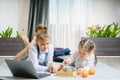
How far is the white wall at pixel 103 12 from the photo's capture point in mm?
6141

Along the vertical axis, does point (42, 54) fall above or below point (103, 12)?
below

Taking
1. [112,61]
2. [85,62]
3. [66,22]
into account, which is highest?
[66,22]

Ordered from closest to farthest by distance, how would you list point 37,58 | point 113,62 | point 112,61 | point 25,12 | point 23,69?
1. point 23,69
2. point 37,58
3. point 113,62
4. point 112,61
5. point 25,12

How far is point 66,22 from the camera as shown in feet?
19.6

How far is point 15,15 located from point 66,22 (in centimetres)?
130

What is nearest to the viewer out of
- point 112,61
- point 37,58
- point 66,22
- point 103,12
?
point 37,58

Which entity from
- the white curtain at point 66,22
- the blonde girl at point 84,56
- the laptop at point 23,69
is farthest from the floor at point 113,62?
the laptop at point 23,69

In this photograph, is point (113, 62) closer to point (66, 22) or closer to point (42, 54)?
point (66, 22)

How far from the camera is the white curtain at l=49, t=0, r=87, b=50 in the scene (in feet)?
19.5

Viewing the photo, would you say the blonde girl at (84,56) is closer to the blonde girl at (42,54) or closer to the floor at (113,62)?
the blonde girl at (42,54)

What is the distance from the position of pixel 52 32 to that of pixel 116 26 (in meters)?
1.53

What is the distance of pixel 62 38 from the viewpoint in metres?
5.97

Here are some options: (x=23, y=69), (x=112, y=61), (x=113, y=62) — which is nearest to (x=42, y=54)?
(x=23, y=69)

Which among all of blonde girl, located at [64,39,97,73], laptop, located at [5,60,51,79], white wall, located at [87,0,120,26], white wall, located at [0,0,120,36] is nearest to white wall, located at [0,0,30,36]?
white wall, located at [0,0,120,36]
